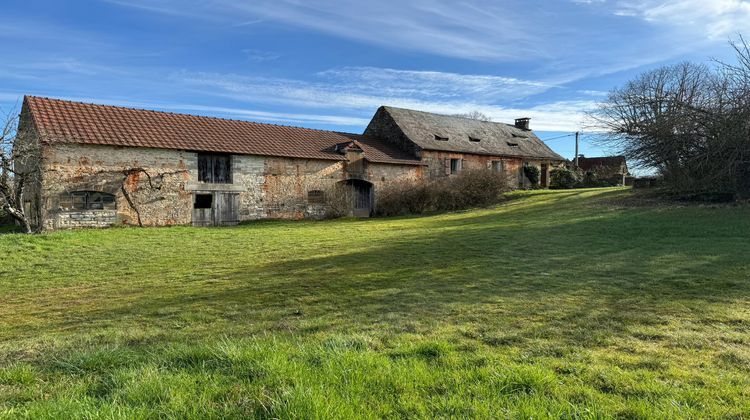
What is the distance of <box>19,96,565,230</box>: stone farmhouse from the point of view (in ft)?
57.7

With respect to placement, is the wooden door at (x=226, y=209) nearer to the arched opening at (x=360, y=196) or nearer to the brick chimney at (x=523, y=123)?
the arched opening at (x=360, y=196)

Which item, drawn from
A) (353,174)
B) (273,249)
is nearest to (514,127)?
(353,174)

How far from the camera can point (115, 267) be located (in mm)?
10094

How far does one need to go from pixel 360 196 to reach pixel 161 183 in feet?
35.6

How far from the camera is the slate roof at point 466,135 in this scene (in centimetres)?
3158

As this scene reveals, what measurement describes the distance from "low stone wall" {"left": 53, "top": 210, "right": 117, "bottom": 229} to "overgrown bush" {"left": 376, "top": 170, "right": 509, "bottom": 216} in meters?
13.8

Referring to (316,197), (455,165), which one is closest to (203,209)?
(316,197)

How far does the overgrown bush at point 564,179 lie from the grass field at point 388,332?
26238mm

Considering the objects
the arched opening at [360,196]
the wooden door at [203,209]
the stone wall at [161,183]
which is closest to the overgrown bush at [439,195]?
the arched opening at [360,196]

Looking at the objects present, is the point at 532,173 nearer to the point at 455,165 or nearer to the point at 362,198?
the point at 455,165

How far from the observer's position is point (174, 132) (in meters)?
21.1

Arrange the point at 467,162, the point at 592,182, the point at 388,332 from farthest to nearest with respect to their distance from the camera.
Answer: the point at 592,182
the point at 467,162
the point at 388,332

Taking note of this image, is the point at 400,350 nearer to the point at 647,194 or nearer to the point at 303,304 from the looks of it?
the point at 303,304

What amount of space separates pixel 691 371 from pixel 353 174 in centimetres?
2281
